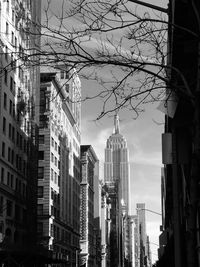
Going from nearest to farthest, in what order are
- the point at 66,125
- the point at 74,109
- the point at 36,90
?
the point at 36,90 < the point at 66,125 < the point at 74,109

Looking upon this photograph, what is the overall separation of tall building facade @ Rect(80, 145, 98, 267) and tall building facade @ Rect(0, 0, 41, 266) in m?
60.7

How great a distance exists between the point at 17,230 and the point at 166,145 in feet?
232

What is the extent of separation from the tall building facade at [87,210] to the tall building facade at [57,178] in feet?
36.9

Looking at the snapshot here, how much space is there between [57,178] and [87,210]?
1733 inches

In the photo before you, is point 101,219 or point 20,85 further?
point 101,219

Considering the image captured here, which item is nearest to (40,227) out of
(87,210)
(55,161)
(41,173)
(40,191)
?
(40,191)

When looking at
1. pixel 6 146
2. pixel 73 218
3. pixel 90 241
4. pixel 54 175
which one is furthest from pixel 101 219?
pixel 6 146

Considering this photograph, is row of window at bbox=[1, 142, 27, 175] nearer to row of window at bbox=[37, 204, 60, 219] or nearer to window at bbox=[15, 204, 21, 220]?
window at bbox=[15, 204, 21, 220]

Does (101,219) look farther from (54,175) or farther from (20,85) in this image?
(20,85)

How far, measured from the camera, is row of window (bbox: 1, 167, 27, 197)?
73100mm

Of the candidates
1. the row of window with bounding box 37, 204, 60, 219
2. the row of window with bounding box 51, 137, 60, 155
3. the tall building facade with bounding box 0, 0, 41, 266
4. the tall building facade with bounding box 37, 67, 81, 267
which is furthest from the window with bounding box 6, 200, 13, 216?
the row of window with bounding box 51, 137, 60, 155

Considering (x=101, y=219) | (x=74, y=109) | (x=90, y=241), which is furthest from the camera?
(x=101, y=219)

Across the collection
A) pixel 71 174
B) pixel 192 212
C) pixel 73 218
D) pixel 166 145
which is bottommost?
pixel 192 212

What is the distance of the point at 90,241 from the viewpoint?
16025cm
